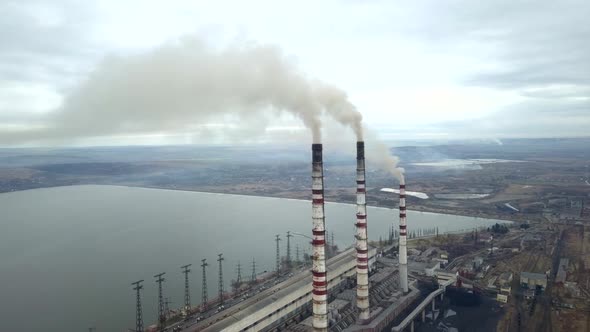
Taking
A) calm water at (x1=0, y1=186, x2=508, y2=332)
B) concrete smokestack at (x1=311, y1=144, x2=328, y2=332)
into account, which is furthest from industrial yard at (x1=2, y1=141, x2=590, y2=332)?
calm water at (x1=0, y1=186, x2=508, y2=332)

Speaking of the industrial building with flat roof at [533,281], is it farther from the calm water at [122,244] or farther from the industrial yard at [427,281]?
the calm water at [122,244]

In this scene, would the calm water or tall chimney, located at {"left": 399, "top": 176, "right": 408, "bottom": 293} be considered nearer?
tall chimney, located at {"left": 399, "top": 176, "right": 408, "bottom": 293}

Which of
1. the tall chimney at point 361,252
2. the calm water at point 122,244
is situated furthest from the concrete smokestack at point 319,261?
the calm water at point 122,244

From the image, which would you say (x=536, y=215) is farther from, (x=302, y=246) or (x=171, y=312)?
(x=171, y=312)

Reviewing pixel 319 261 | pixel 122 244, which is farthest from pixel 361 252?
pixel 122 244

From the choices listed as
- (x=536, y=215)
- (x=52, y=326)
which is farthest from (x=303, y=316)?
(x=536, y=215)

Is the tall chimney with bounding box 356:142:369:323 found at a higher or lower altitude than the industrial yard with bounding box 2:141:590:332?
higher

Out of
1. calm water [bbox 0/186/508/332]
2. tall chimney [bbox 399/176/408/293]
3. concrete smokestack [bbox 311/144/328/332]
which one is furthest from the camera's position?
calm water [bbox 0/186/508/332]

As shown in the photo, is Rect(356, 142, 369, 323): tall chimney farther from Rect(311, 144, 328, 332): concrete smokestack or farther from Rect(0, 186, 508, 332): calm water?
Rect(0, 186, 508, 332): calm water
